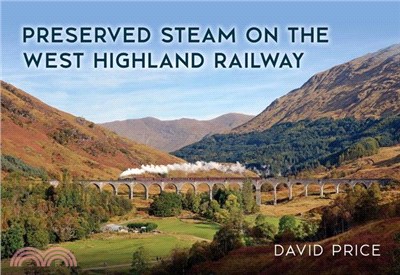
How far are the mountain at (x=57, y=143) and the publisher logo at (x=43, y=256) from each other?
190 feet

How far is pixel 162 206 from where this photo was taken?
317 ft

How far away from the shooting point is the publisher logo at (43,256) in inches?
2185

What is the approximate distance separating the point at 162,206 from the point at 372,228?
5418 centimetres

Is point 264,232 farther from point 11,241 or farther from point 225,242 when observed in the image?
point 11,241

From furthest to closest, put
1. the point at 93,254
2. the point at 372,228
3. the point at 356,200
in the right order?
1. the point at 356,200
2. the point at 93,254
3. the point at 372,228

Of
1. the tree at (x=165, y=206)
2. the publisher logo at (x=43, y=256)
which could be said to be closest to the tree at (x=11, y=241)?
the publisher logo at (x=43, y=256)

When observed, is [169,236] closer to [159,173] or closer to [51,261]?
[51,261]

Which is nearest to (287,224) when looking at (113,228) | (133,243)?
(133,243)

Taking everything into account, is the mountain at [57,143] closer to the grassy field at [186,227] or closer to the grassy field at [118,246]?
the grassy field at [186,227]

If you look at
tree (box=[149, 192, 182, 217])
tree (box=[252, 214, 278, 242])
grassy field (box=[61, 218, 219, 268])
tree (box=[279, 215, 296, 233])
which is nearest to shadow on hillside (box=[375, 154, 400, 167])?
tree (box=[149, 192, 182, 217])

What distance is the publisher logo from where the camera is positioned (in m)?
55.5

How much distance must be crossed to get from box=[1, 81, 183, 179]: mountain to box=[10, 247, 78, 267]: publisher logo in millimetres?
57956

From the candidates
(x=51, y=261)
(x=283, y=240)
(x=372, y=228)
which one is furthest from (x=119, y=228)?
(x=372, y=228)

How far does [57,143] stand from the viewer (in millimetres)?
157625
